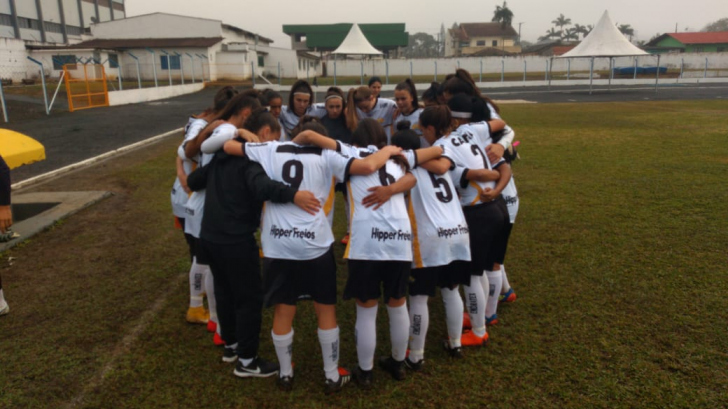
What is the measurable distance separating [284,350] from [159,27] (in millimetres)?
55505

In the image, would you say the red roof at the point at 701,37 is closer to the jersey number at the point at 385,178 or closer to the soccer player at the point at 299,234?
the jersey number at the point at 385,178

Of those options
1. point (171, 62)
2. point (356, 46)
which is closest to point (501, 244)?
point (356, 46)

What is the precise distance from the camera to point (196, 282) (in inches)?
167

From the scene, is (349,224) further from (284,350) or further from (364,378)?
(364,378)

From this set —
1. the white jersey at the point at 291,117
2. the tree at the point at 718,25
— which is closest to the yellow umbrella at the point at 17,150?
the white jersey at the point at 291,117

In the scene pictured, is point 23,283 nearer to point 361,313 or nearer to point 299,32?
point 361,313

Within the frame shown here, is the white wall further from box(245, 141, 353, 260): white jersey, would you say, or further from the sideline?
box(245, 141, 353, 260): white jersey

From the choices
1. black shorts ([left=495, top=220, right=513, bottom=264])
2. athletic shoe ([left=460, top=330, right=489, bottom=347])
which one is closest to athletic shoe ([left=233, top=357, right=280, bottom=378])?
athletic shoe ([left=460, top=330, right=489, bottom=347])

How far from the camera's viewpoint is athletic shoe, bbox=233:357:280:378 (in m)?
3.53

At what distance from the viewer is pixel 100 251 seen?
241 inches

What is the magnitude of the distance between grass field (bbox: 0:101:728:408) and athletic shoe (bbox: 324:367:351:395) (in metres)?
0.06

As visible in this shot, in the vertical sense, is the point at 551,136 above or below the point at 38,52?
below

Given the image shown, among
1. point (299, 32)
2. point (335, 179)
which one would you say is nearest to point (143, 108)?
point (335, 179)

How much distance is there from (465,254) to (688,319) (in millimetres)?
2218
